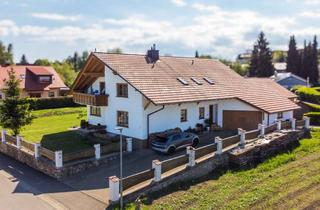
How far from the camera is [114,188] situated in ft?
53.3

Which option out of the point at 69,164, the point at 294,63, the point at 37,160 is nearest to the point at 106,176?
the point at 69,164

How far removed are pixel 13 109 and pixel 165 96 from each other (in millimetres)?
12020

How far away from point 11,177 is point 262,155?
53.8ft

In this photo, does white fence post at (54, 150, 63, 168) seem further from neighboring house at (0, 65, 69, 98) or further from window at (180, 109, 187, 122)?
neighboring house at (0, 65, 69, 98)

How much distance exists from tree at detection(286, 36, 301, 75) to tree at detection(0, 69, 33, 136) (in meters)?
76.0

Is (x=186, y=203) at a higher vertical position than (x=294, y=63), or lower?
lower

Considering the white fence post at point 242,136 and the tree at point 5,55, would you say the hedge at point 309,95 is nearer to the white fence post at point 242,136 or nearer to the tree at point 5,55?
the white fence post at point 242,136

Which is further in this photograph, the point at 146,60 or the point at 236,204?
the point at 146,60

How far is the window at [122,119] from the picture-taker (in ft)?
87.2

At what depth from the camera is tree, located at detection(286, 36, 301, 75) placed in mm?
88338

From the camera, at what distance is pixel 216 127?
99.0 feet

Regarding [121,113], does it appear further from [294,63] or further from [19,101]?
[294,63]

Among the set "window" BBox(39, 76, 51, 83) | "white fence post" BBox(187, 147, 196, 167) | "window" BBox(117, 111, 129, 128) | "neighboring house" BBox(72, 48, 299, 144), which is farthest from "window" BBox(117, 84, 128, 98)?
"window" BBox(39, 76, 51, 83)

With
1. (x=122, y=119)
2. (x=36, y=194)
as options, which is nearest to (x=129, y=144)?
(x=122, y=119)
